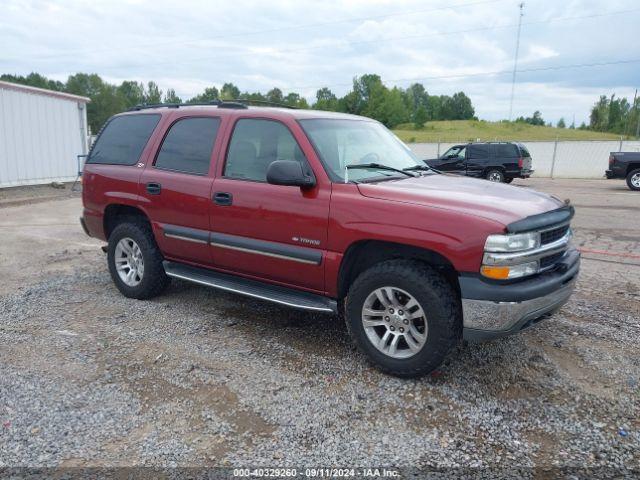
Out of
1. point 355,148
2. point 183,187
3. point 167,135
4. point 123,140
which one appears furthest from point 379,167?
point 123,140

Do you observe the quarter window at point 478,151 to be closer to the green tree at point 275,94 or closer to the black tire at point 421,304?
the black tire at point 421,304

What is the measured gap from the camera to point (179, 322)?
15.7 feet

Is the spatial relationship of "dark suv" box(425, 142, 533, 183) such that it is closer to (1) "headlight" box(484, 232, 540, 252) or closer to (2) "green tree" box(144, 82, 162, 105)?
(1) "headlight" box(484, 232, 540, 252)

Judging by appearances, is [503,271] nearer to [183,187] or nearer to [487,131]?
[183,187]

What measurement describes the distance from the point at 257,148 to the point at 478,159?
17.3 metres

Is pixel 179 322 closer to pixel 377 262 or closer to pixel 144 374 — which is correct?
pixel 144 374

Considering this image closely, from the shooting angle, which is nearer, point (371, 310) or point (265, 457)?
point (265, 457)

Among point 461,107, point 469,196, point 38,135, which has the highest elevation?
point 461,107

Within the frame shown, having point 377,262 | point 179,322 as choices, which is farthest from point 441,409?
point 179,322

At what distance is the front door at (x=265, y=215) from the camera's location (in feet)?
13.0

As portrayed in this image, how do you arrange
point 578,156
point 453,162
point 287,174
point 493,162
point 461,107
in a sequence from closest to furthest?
point 287,174 < point 453,162 < point 493,162 < point 578,156 < point 461,107

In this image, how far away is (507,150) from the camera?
19875mm

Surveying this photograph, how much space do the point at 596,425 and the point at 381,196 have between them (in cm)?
199

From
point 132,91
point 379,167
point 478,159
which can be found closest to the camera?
point 379,167
